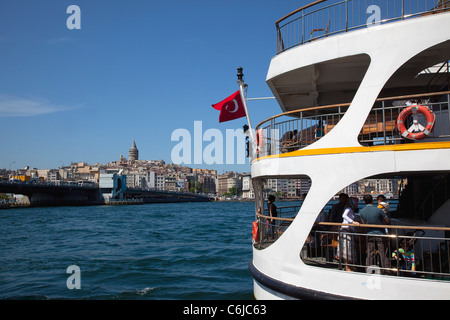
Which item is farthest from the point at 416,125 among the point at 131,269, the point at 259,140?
the point at 131,269

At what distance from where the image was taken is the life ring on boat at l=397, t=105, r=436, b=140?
16.4 ft

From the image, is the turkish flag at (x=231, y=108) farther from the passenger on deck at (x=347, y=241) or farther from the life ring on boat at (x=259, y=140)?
the passenger on deck at (x=347, y=241)

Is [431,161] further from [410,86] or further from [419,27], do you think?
[410,86]

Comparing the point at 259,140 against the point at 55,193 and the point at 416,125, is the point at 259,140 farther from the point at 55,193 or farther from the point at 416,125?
the point at 55,193

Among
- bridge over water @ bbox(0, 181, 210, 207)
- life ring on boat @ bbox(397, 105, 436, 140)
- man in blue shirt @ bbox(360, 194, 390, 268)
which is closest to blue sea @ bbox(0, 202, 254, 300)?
man in blue shirt @ bbox(360, 194, 390, 268)

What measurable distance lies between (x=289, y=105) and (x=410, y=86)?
2473 millimetres

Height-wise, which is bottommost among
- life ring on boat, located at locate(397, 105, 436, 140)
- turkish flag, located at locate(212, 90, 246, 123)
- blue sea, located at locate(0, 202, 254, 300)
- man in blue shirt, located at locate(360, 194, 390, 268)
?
blue sea, located at locate(0, 202, 254, 300)

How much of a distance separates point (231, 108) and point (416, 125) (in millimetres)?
4079

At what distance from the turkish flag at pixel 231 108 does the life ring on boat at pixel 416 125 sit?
12.4 feet

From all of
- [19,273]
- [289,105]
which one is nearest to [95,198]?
[19,273]

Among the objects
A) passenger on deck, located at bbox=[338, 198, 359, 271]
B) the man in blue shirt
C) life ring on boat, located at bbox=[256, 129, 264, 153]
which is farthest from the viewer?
life ring on boat, located at bbox=[256, 129, 264, 153]

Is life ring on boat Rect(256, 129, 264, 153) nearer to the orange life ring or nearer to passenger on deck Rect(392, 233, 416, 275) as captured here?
the orange life ring

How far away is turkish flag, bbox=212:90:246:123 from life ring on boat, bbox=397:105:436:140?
3.79 metres

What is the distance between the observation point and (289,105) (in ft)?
30.1
